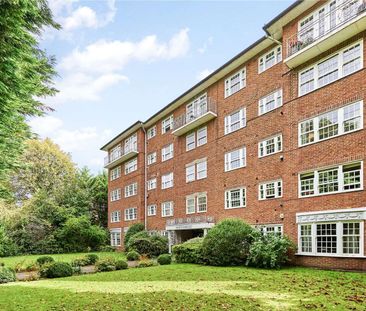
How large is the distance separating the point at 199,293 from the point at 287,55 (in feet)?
46.3

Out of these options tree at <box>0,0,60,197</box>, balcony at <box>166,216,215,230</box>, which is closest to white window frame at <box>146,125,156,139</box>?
balcony at <box>166,216,215,230</box>

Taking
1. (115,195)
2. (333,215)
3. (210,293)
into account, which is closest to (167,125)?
(115,195)

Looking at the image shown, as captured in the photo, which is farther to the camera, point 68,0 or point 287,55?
point 287,55

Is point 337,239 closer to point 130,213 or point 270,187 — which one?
point 270,187

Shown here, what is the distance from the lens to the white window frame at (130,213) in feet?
135

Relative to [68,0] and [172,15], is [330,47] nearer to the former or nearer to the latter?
[172,15]

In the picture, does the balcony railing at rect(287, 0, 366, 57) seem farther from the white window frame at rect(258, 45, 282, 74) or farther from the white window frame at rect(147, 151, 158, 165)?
the white window frame at rect(147, 151, 158, 165)

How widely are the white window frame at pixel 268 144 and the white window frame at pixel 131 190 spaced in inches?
838

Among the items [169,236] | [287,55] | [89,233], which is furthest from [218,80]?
[89,233]

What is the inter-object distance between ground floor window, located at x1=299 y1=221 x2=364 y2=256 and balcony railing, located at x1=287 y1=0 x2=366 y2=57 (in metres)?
9.24

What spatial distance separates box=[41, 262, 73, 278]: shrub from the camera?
1981 centimetres

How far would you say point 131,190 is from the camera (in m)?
42.8

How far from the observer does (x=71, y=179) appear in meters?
52.7

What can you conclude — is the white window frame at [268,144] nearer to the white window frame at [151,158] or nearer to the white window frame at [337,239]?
the white window frame at [337,239]
